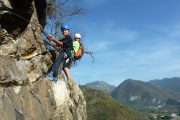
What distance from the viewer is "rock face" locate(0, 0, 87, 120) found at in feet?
40.8

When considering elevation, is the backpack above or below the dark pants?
above

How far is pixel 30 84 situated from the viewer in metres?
14.4

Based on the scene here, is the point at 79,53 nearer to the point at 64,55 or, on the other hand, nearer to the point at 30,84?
the point at 64,55

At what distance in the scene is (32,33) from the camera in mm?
16125

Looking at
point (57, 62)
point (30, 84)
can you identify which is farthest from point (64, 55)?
point (30, 84)

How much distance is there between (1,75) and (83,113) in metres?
8.56

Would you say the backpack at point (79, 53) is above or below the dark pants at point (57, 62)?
above

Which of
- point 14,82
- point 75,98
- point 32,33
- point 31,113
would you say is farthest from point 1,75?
point 75,98

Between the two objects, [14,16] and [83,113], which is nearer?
[14,16]

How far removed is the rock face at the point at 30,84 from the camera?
1244 centimetres

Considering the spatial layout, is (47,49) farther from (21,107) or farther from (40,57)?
(21,107)

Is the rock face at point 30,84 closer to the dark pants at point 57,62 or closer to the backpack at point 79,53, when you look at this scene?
the dark pants at point 57,62

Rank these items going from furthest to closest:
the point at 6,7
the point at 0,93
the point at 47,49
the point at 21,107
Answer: the point at 47,49, the point at 6,7, the point at 21,107, the point at 0,93

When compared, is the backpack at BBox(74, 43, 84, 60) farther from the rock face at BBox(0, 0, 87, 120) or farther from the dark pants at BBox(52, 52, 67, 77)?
the rock face at BBox(0, 0, 87, 120)
